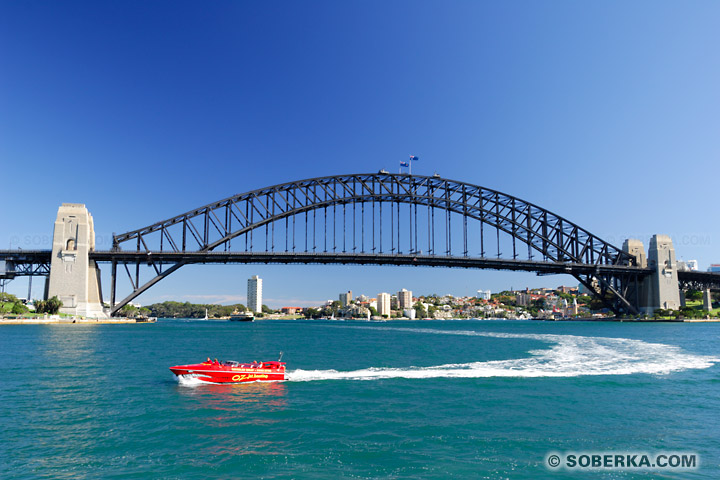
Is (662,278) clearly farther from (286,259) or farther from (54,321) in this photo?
(54,321)

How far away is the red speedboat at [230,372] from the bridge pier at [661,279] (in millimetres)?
103060

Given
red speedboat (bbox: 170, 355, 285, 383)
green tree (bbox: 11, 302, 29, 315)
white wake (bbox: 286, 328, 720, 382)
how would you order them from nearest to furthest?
red speedboat (bbox: 170, 355, 285, 383) < white wake (bbox: 286, 328, 720, 382) < green tree (bbox: 11, 302, 29, 315)

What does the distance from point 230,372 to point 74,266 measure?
65771 millimetres

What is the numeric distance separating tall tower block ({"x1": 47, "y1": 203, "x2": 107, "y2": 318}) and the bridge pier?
110 meters

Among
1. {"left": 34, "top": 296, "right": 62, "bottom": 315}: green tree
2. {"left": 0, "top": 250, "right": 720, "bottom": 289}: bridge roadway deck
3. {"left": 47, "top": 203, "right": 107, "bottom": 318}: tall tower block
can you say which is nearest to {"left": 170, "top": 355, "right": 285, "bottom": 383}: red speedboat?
{"left": 0, "top": 250, "right": 720, "bottom": 289}: bridge roadway deck

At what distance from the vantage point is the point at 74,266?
245ft

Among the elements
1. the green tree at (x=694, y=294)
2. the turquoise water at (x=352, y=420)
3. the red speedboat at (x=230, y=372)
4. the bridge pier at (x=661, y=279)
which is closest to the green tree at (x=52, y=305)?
the turquoise water at (x=352, y=420)

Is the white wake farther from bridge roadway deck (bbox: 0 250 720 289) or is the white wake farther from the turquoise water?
bridge roadway deck (bbox: 0 250 720 289)

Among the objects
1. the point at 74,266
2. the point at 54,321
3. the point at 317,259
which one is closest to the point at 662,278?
the point at 317,259

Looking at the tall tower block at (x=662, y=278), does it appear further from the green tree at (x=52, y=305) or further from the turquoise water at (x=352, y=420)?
the green tree at (x=52, y=305)

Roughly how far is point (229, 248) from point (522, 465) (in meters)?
78.5

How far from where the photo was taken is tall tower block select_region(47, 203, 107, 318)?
2911 inches

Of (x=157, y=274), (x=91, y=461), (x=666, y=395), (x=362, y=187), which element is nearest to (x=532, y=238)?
(x=362, y=187)

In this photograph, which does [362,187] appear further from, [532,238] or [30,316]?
[30,316]
